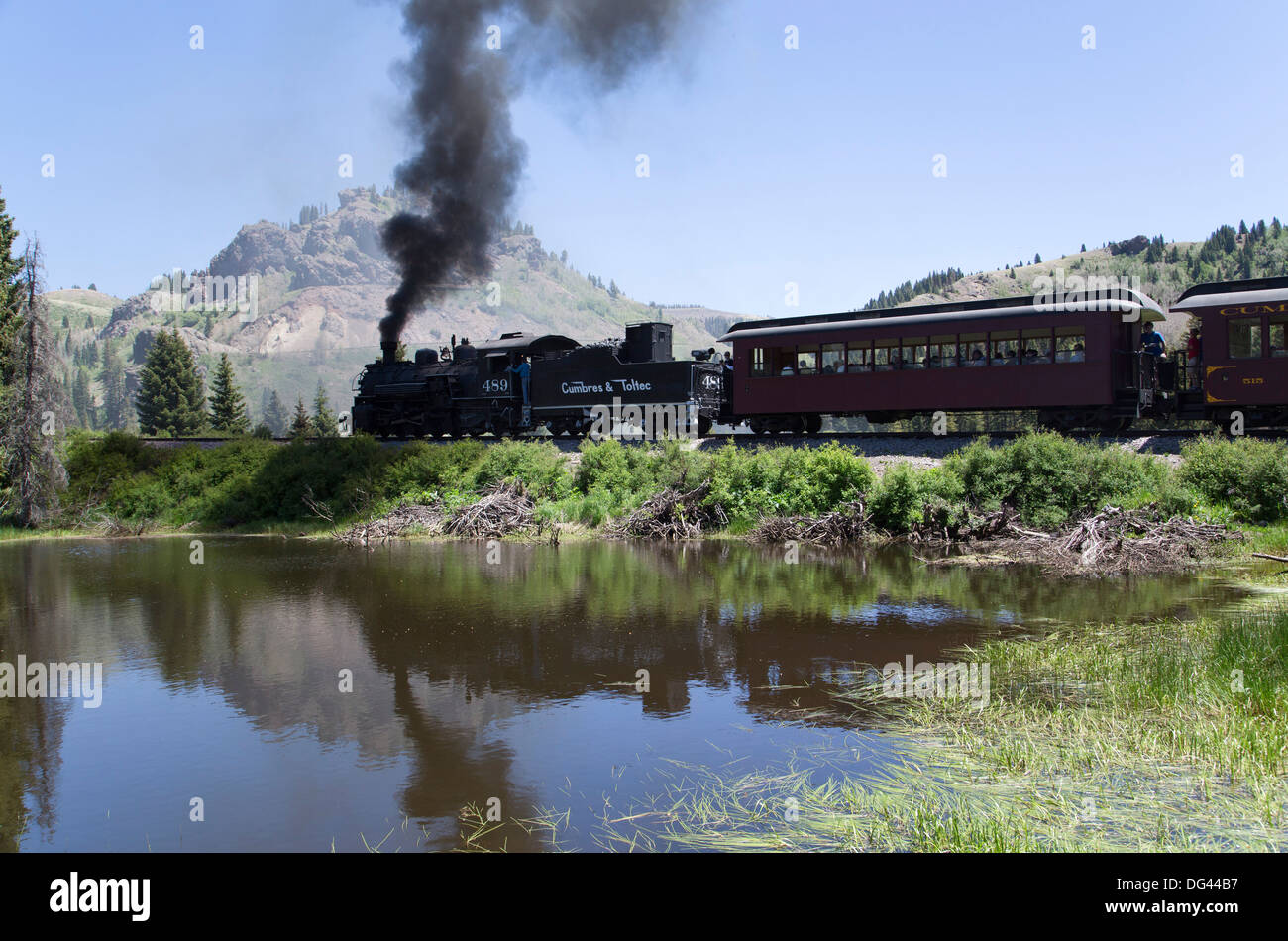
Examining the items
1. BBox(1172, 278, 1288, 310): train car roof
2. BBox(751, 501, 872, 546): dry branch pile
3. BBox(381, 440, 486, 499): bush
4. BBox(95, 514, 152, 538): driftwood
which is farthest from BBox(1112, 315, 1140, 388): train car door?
BBox(95, 514, 152, 538): driftwood

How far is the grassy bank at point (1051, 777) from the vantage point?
5.62m

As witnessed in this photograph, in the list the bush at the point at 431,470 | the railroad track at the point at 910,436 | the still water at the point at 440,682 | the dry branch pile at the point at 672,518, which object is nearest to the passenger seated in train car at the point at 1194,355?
the railroad track at the point at 910,436

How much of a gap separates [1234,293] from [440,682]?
21.0 m

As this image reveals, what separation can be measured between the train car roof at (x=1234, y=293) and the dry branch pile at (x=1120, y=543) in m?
7.06

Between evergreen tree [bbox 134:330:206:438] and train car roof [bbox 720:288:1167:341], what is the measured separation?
63.0m

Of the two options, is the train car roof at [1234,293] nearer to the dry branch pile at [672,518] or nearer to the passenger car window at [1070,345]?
the passenger car window at [1070,345]

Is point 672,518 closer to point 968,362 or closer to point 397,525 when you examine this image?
point 397,525

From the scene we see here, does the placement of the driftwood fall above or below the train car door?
below

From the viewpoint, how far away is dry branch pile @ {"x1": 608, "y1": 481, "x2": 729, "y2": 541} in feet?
73.8

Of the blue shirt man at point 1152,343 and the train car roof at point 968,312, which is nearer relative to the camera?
the train car roof at point 968,312

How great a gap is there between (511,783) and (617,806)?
0.90 m

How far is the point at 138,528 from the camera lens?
26484mm

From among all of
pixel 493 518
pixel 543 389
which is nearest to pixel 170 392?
pixel 543 389

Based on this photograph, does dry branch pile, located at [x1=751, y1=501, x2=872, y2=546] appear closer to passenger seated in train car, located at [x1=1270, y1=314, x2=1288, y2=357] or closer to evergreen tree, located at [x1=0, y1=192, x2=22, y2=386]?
passenger seated in train car, located at [x1=1270, y1=314, x2=1288, y2=357]
